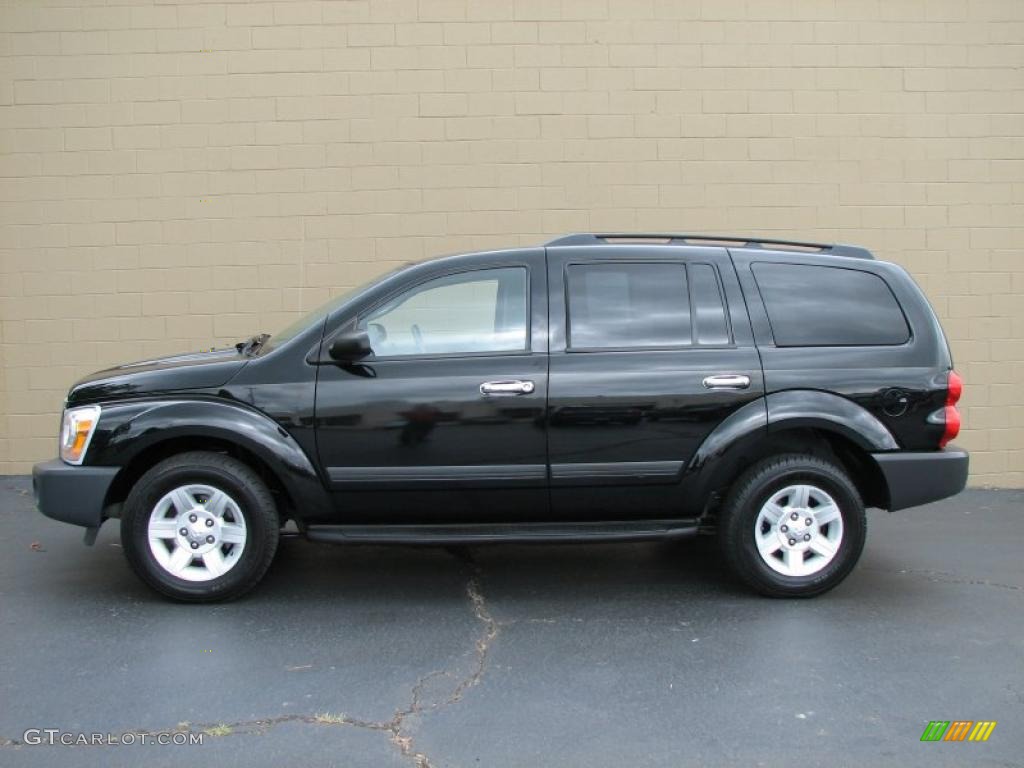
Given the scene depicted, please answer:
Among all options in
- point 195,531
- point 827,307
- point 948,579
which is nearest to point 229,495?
point 195,531

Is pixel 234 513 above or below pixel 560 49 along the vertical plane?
below

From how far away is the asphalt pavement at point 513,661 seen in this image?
12.6ft

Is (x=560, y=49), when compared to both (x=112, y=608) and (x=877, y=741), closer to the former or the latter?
(x=112, y=608)

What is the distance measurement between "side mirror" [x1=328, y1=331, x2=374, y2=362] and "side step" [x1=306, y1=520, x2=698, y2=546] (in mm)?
903

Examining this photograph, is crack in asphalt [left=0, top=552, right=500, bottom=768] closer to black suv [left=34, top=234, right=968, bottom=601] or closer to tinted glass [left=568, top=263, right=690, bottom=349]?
black suv [left=34, top=234, right=968, bottom=601]

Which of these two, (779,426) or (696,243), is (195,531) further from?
(696,243)

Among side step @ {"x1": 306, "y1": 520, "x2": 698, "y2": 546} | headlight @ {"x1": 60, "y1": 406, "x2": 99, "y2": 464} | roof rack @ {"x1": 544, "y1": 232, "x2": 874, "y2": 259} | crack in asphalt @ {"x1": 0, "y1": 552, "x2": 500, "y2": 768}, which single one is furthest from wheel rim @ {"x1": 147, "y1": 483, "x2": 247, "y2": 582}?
roof rack @ {"x1": 544, "y1": 232, "x2": 874, "y2": 259}

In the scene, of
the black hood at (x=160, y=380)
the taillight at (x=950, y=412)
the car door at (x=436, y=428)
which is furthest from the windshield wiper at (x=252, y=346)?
the taillight at (x=950, y=412)

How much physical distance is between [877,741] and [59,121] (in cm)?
770

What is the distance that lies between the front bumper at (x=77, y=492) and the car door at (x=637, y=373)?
2.32 m

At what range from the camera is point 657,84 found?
853 centimetres

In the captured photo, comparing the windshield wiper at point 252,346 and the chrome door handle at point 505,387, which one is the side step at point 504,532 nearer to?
the chrome door handle at point 505,387

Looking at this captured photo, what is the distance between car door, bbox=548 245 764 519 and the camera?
531cm

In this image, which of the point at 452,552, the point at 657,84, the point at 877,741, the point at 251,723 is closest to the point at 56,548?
the point at 452,552
